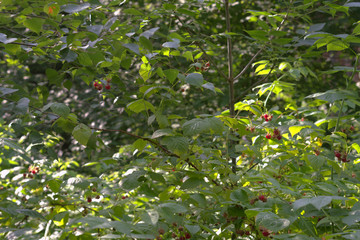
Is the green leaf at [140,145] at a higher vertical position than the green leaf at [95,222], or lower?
lower

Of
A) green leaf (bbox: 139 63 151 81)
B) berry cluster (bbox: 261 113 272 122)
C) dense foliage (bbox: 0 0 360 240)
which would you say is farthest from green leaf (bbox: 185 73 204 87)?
berry cluster (bbox: 261 113 272 122)

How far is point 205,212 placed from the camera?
58.9 inches

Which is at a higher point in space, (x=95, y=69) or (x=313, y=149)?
(x=95, y=69)

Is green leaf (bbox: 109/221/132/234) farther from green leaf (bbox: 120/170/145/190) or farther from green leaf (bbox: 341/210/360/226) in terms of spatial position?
green leaf (bbox: 341/210/360/226)

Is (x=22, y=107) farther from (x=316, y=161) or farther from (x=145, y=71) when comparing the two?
(x=316, y=161)

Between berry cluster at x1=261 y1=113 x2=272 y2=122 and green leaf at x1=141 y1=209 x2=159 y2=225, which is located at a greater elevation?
green leaf at x1=141 y1=209 x2=159 y2=225

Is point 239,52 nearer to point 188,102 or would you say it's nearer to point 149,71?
point 188,102

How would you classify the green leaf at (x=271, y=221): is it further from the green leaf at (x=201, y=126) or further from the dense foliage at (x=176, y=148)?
the green leaf at (x=201, y=126)

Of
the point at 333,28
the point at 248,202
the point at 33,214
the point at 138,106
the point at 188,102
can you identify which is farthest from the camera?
the point at 333,28

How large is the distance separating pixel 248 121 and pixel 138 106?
2.05 ft

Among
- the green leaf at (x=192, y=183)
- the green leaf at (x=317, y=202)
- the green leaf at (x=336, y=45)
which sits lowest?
the green leaf at (x=192, y=183)

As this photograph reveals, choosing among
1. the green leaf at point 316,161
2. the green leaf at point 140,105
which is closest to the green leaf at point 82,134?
the green leaf at point 140,105

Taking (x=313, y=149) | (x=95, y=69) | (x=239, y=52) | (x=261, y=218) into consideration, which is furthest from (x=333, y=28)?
(x=261, y=218)

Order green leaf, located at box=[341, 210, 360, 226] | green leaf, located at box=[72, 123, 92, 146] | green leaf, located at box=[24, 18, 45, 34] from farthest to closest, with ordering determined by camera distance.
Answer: green leaf, located at box=[24, 18, 45, 34], green leaf, located at box=[72, 123, 92, 146], green leaf, located at box=[341, 210, 360, 226]
